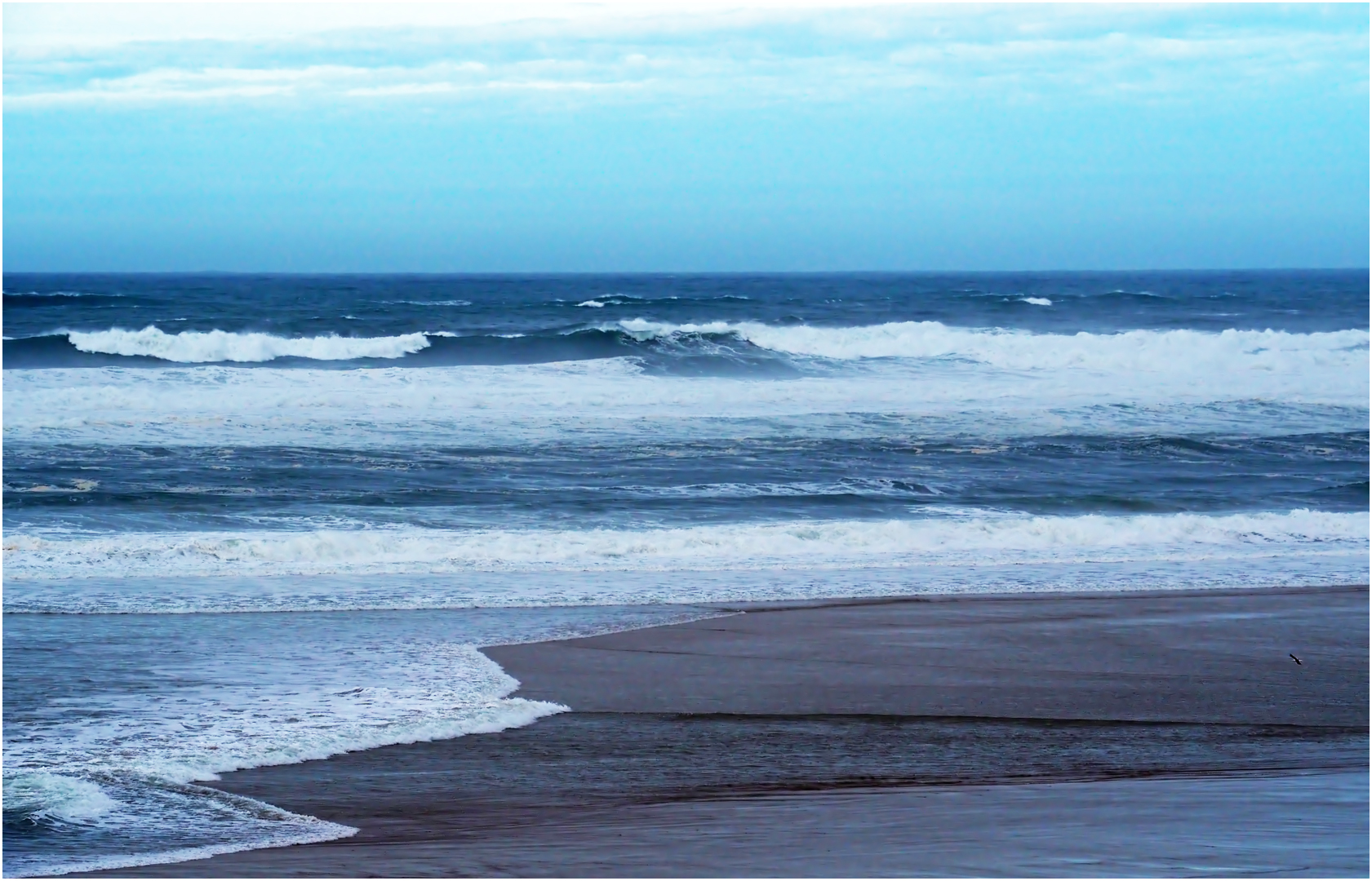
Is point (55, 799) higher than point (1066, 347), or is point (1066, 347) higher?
point (1066, 347)

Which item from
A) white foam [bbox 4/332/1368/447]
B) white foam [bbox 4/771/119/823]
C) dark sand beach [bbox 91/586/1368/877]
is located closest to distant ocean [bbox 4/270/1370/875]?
white foam [bbox 4/771/119/823]

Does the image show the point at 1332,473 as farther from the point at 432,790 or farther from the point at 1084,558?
the point at 432,790

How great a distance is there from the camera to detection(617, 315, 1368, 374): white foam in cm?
2869

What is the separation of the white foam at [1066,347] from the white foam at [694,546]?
634 inches

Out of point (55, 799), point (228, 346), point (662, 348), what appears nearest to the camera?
point (55, 799)

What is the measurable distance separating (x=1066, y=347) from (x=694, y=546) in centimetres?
2116

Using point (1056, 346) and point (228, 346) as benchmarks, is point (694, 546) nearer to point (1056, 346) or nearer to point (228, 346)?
point (1056, 346)

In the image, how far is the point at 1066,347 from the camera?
29891 millimetres

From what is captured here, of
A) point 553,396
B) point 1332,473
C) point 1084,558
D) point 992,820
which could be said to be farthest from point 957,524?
point 553,396

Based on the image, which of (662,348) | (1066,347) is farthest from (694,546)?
(1066,347)

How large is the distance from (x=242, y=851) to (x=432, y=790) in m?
0.83

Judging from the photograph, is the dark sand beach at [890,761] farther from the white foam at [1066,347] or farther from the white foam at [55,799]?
the white foam at [1066,347]

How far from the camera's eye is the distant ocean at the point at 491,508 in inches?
222

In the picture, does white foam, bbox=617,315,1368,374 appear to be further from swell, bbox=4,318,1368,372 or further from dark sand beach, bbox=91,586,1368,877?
dark sand beach, bbox=91,586,1368,877
